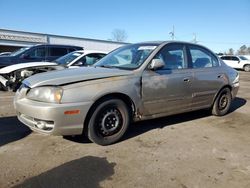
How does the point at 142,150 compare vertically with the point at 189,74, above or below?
below

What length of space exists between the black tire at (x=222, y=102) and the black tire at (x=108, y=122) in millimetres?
2617

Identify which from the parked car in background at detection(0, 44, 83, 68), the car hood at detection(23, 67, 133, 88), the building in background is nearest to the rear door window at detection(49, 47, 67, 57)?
the parked car in background at detection(0, 44, 83, 68)

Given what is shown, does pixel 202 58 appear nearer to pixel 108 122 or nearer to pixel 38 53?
pixel 108 122

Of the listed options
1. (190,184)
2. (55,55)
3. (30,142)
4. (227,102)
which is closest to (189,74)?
(227,102)

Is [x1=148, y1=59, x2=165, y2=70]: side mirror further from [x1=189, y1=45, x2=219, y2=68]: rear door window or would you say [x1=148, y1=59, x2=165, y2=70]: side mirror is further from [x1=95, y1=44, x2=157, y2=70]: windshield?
[x1=189, y1=45, x2=219, y2=68]: rear door window

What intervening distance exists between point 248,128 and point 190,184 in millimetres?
2920

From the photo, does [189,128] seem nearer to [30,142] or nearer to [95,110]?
[95,110]

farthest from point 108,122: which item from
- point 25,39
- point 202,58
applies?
point 25,39

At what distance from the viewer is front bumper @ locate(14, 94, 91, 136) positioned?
3.94 meters

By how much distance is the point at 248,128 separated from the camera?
5.67m

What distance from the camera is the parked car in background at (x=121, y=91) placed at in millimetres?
4031

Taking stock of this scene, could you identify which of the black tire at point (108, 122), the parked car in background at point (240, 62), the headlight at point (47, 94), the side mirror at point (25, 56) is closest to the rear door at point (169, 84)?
the black tire at point (108, 122)

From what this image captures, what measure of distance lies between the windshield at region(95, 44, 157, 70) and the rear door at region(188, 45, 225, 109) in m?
1.01

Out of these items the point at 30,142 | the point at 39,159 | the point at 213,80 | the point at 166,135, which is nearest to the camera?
the point at 39,159
